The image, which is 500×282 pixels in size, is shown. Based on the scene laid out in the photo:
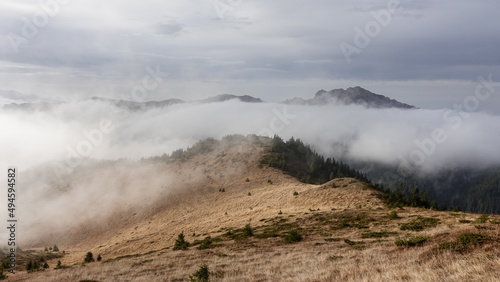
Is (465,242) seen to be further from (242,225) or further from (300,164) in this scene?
(300,164)

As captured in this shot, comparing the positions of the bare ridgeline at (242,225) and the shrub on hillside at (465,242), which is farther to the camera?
the bare ridgeline at (242,225)

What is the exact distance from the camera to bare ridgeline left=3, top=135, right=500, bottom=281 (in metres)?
14.8

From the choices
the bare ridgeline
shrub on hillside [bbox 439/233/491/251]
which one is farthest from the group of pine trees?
shrub on hillside [bbox 439/233/491/251]

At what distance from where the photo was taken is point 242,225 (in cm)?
4450

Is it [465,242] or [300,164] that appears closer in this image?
[465,242]

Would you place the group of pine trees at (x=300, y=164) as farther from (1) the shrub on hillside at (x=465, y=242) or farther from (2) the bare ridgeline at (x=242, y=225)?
(1) the shrub on hillside at (x=465, y=242)

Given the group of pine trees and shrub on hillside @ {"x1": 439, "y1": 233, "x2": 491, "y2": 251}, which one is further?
the group of pine trees

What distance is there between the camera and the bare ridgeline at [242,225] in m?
A: 14.8

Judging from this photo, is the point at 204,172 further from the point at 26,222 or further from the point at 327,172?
the point at 26,222

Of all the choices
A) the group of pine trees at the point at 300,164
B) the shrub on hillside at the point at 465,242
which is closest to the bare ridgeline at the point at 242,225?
the shrub on hillside at the point at 465,242

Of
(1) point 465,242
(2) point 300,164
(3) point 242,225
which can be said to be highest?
(1) point 465,242

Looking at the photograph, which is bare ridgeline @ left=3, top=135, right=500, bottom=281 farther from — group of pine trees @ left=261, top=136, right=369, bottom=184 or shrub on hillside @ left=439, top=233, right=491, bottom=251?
group of pine trees @ left=261, top=136, right=369, bottom=184

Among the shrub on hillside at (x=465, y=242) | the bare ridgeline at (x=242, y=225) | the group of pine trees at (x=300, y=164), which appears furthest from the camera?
the group of pine trees at (x=300, y=164)

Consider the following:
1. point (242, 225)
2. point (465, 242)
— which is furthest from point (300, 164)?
point (465, 242)
